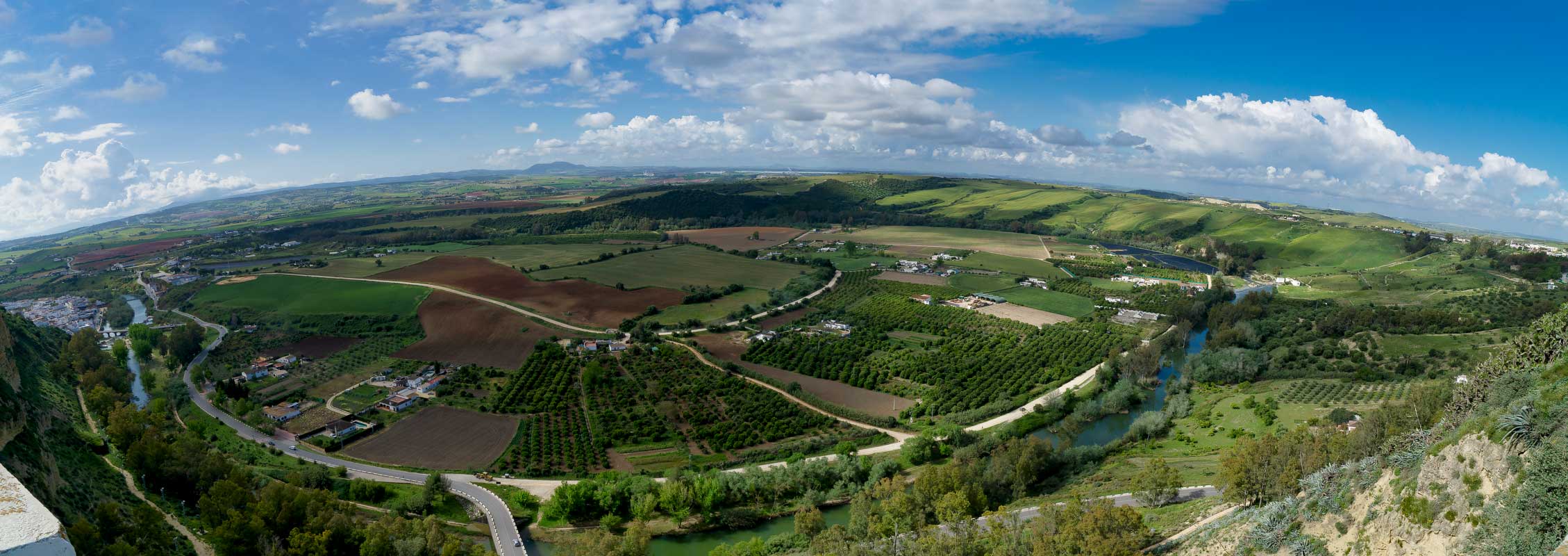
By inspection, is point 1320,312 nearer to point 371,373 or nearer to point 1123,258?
point 1123,258

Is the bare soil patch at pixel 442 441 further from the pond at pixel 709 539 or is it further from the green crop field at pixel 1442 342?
the green crop field at pixel 1442 342

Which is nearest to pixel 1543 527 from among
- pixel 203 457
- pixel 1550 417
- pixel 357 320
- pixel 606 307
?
pixel 1550 417

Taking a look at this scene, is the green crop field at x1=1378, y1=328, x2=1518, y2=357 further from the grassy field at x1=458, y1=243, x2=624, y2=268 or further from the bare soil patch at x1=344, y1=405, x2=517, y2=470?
the grassy field at x1=458, y1=243, x2=624, y2=268

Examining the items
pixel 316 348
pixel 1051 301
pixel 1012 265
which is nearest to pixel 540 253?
pixel 316 348

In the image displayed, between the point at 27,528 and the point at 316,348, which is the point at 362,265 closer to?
the point at 316,348

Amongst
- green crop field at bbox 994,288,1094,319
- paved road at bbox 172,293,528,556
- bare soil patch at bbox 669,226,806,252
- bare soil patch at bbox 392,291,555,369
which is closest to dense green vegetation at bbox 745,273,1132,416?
green crop field at bbox 994,288,1094,319

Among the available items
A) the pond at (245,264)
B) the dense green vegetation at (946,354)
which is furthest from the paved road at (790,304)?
the pond at (245,264)
